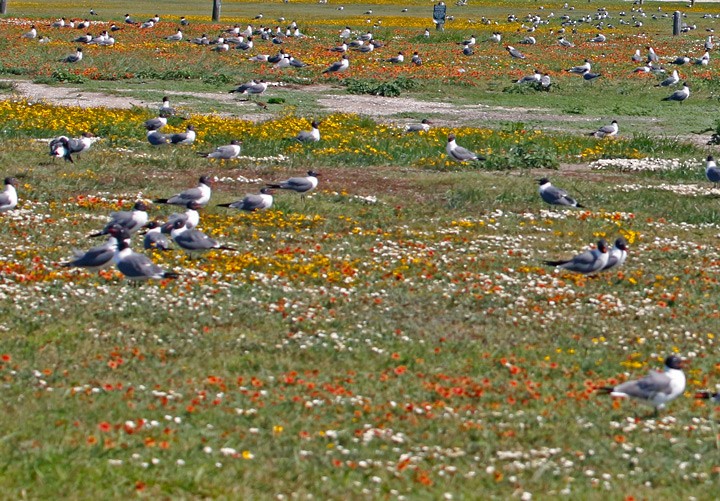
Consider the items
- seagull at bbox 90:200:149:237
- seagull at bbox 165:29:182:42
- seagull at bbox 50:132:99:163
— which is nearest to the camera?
seagull at bbox 90:200:149:237

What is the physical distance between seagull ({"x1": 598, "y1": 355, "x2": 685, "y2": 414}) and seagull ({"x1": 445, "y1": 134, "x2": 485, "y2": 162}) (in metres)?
16.0

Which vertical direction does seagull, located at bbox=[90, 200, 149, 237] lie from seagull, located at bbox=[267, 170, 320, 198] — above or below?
above

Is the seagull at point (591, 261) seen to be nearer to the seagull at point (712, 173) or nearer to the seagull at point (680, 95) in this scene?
the seagull at point (712, 173)

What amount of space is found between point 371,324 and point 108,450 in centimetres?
531

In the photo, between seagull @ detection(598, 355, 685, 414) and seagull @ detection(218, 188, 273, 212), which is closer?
seagull @ detection(598, 355, 685, 414)

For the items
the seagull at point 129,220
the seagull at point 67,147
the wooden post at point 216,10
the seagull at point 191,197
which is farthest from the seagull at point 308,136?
the wooden post at point 216,10

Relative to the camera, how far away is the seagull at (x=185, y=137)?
2944 centimetres

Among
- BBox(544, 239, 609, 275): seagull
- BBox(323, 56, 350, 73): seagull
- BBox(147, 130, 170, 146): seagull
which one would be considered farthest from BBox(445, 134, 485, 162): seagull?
BBox(323, 56, 350, 73): seagull

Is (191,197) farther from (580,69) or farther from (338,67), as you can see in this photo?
(580,69)

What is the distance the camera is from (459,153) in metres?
27.9

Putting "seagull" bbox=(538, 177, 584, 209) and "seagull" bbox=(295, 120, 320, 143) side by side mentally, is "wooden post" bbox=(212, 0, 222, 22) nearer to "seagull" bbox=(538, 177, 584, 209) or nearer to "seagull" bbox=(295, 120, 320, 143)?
"seagull" bbox=(295, 120, 320, 143)

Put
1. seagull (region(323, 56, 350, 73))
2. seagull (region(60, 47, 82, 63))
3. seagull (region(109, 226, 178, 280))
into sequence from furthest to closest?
1. seagull (region(60, 47, 82, 63))
2. seagull (region(323, 56, 350, 73))
3. seagull (region(109, 226, 178, 280))

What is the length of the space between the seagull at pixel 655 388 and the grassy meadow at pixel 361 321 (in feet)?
0.73

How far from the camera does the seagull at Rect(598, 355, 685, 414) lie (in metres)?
12.0
